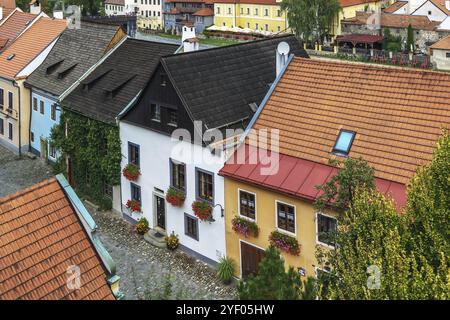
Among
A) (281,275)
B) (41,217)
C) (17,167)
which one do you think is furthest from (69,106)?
(281,275)

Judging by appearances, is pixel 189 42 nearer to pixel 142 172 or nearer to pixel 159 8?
pixel 142 172

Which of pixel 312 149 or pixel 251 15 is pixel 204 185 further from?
pixel 251 15

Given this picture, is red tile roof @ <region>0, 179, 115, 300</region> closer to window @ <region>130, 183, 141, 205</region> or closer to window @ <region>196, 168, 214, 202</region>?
window @ <region>196, 168, 214, 202</region>

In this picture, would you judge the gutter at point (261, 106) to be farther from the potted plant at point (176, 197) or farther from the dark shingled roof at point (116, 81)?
the dark shingled roof at point (116, 81)

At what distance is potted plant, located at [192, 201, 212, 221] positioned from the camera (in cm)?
2252

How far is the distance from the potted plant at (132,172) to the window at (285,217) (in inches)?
337

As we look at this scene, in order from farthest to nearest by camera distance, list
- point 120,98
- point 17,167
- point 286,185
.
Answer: point 17,167
point 120,98
point 286,185

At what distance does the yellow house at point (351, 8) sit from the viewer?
86.9 metres

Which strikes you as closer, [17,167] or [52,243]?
[52,243]

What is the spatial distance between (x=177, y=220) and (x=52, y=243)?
11099mm

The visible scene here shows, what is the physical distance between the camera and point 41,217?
45.5 ft

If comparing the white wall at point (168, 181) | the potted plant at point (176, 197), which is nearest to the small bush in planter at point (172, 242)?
the white wall at point (168, 181)

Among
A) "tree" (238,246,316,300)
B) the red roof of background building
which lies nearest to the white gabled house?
the red roof of background building

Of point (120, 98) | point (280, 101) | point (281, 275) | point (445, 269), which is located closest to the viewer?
point (281, 275)
